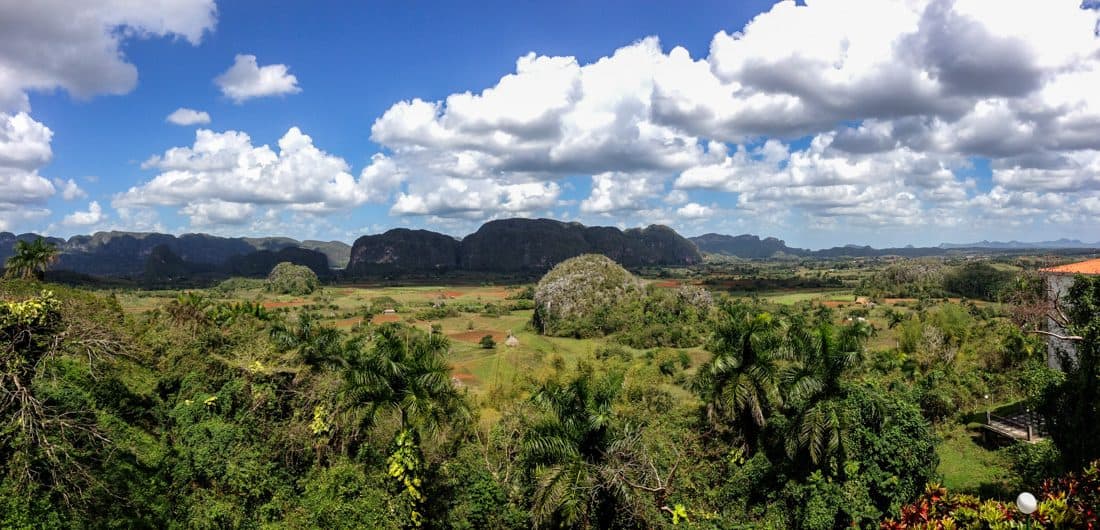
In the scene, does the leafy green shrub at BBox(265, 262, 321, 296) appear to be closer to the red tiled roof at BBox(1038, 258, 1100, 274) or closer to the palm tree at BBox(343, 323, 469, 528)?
the palm tree at BBox(343, 323, 469, 528)

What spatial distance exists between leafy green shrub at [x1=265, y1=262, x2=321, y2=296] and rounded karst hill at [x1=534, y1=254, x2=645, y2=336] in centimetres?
6592

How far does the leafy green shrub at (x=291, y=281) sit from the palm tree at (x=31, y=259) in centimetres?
8204

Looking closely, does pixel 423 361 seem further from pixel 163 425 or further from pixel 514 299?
pixel 514 299

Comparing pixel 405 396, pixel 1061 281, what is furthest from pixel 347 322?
pixel 1061 281

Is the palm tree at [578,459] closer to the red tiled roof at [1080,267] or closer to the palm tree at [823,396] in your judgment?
the palm tree at [823,396]

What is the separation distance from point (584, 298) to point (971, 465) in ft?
171

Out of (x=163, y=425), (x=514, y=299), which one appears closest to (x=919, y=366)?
(x=163, y=425)

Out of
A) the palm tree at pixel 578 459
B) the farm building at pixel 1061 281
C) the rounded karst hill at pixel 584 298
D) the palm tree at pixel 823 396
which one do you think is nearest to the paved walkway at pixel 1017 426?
the farm building at pixel 1061 281

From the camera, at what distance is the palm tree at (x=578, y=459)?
→ 15.2 meters

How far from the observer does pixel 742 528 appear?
1513 cm

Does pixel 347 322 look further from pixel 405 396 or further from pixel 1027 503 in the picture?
pixel 1027 503

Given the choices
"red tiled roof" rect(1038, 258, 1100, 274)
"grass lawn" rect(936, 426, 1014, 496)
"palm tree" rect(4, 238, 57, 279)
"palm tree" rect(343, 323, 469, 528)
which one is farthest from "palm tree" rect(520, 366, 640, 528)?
"palm tree" rect(4, 238, 57, 279)

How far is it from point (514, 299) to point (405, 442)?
91721mm

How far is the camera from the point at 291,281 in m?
127
